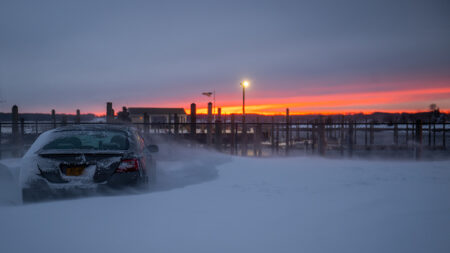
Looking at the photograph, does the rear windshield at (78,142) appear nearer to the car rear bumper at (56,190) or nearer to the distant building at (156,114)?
the car rear bumper at (56,190)

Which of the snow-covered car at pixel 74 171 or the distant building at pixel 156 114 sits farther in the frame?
the distant building at pixel 156 114

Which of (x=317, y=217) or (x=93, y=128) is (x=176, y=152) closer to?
(x=93, y=128)

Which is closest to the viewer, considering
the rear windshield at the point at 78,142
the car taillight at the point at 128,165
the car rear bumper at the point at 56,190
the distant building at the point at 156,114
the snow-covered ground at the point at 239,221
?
the snow-covered ground at the point at 239,221

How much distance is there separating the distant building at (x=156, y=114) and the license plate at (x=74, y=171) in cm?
4022

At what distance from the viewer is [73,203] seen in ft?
10.7

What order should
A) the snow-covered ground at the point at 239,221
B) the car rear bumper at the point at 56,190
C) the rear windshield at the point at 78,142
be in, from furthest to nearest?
the rear windshield at the point at 78,142
the car rear bumper at the point at 56,190
the snow-covered ground at the point at 239,221

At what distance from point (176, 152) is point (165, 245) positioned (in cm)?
940

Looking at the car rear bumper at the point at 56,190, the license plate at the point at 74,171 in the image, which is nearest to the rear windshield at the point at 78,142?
the license plate at the point at 74,171

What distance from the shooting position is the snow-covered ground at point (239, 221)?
2.47 m

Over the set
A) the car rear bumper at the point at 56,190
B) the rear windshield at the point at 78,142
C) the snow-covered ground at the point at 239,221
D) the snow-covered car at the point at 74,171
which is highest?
the rear windshield at the point at 78,142

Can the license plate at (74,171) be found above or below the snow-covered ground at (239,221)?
above

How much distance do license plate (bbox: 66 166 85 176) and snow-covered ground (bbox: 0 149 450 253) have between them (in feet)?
1.33

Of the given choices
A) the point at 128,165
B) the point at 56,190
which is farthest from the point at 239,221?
the point at 56,190

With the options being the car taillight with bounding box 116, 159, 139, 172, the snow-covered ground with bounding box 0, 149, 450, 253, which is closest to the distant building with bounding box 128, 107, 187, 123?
the car taillight with bounding box 116, 159, 139, 172
